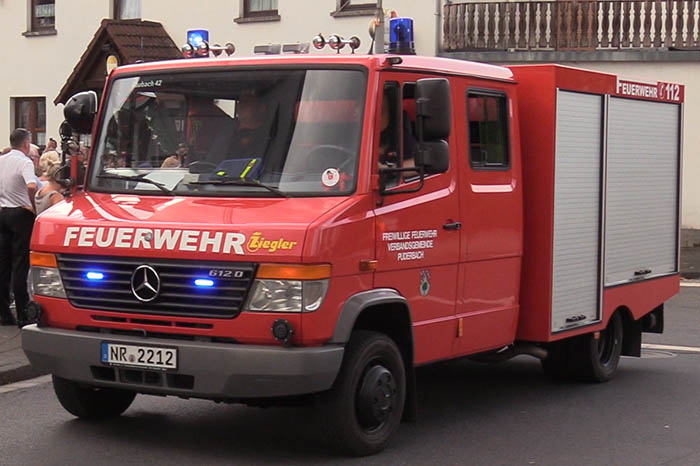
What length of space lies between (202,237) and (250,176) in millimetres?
601

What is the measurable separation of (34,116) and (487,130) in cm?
2505

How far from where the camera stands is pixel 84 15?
31031 mm

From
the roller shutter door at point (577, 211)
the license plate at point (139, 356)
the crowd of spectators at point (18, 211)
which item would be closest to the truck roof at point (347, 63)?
the roller shutter door at point (577, 211)

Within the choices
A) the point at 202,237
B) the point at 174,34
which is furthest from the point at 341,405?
the point at 174,34

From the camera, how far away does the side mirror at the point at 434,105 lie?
24.7 feet

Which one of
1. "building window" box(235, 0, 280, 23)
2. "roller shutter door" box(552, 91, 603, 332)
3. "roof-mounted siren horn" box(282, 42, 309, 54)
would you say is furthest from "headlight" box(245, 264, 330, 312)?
"building window" box(235, 0, 280, 23)

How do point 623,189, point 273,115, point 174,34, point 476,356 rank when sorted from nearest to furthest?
point 273,115, point 476,356, point 623,189, point 174,34

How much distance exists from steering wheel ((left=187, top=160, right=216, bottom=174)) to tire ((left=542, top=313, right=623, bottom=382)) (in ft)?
12.0

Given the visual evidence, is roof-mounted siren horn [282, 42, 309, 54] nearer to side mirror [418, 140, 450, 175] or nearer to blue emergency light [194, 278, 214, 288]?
side mirror [418, 140, 450, 175]

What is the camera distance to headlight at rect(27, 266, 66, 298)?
771 centimetres

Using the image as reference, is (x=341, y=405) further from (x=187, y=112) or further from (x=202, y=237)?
(x=187, y=112)

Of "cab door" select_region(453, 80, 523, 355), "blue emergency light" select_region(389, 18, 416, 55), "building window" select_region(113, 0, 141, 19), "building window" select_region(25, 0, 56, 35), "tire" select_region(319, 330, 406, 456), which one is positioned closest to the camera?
"tire" select_region(319, 330, 406, 456)

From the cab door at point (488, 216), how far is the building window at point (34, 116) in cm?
2435

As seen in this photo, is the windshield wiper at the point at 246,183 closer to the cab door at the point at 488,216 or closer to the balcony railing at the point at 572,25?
the cab door at the point at 488,216
